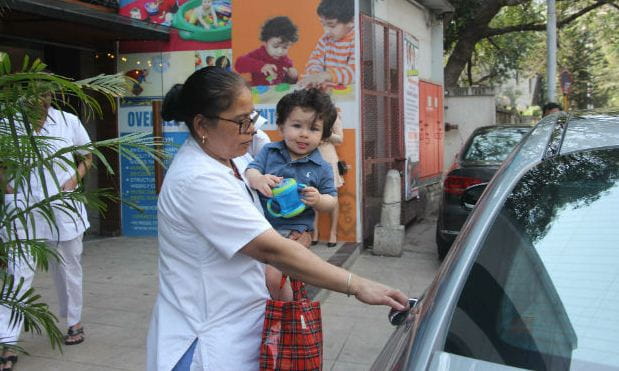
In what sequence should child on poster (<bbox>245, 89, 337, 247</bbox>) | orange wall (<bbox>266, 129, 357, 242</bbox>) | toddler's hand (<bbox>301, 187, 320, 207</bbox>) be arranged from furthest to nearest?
A: orange wall (<bbox>266, 129, 357, 242</bbox>) → child on poster (<bbox>245, 89, 337, 247</bbox>) → toddler's hand (<bbox>301, 187, 320, 207</bbox>)

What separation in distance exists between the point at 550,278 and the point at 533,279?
0.04 meters

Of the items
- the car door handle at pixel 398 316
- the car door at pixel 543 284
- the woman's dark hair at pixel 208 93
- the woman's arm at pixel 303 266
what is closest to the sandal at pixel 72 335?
the woman's dark hair at pixel 208 93

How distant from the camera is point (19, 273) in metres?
3.88

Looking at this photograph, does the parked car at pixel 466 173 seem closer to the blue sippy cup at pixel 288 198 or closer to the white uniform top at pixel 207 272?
the blue sippy cup at pixel 288 198

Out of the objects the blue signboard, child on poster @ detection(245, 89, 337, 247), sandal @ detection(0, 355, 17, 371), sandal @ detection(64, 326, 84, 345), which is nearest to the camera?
child on poster @ detection(245, 89, 337, 247)

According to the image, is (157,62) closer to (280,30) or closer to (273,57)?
(273,57)

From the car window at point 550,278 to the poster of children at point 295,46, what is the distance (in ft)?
18.6

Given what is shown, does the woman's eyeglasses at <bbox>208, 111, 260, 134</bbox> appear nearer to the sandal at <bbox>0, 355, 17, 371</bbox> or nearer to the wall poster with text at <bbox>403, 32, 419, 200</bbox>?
the sandal at <bbox>0, 355, 17, 371</bbox>

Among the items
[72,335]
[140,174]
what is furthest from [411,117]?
[72,335]

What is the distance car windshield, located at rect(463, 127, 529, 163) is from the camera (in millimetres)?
7258

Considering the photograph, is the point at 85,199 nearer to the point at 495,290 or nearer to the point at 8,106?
the point at 8,106

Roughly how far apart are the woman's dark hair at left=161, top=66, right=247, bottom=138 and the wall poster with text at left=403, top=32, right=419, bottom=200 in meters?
6.64

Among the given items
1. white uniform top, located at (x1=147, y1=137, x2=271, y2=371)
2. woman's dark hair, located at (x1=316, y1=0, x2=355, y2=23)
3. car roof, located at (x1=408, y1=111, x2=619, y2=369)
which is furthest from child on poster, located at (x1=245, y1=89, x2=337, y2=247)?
woman's dark hair, located at (x1=316, y1=0, x2=355, y2=23)

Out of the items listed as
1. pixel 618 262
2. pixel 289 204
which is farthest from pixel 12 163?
pixel 618 262
